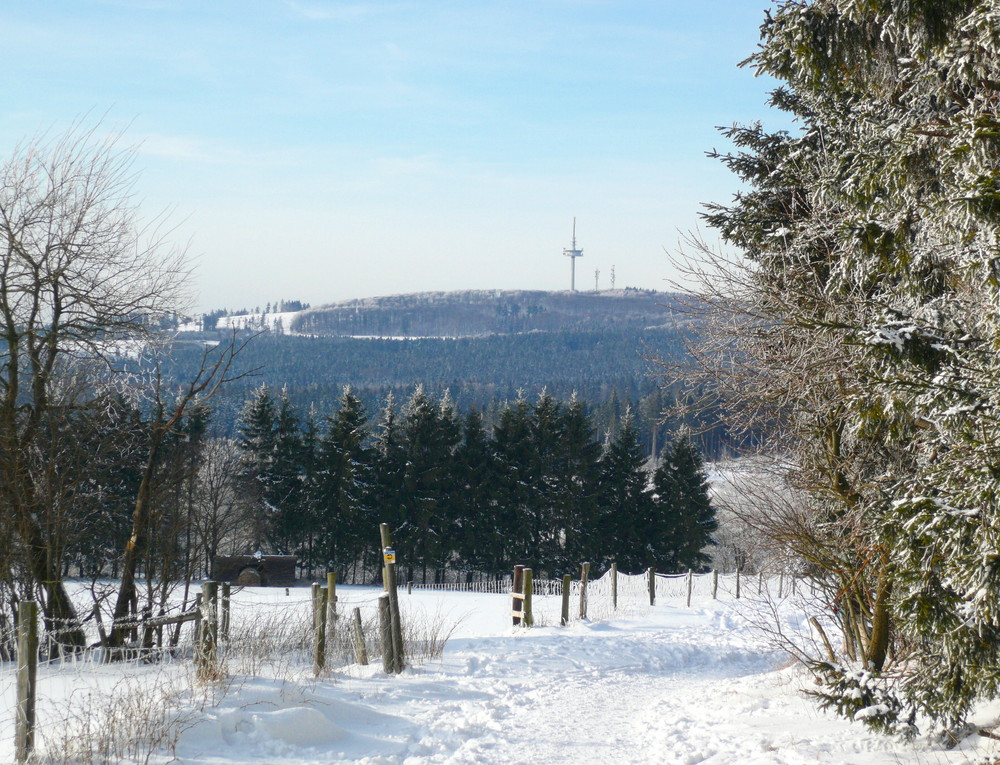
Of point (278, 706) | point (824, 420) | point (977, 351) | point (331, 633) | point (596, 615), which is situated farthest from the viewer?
point (596, 615)

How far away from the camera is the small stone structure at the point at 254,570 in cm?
3544

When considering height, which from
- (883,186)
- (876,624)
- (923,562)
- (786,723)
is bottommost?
(786,723)

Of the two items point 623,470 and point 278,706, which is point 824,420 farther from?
point 623,470

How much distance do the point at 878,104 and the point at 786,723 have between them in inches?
199

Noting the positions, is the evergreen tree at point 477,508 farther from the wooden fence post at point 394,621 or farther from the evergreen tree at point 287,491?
the wooden fence post at point 394,621

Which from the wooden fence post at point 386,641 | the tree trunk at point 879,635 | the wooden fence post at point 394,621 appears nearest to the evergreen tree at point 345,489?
the wooden fence post at point 394,621

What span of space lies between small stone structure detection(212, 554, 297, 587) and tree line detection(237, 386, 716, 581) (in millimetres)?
3583

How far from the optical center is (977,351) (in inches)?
186

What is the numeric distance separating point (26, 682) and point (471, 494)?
3623cm

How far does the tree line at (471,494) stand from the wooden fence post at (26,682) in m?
34.5

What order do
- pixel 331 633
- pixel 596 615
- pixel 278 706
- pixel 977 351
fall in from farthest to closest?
pixel 596 615, pixel 331 633, pixel 278 706, pixel 977 351

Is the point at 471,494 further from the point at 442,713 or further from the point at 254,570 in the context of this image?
the point at 442,713

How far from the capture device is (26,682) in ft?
16.8

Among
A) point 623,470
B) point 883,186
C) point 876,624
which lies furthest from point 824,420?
point 623,470
